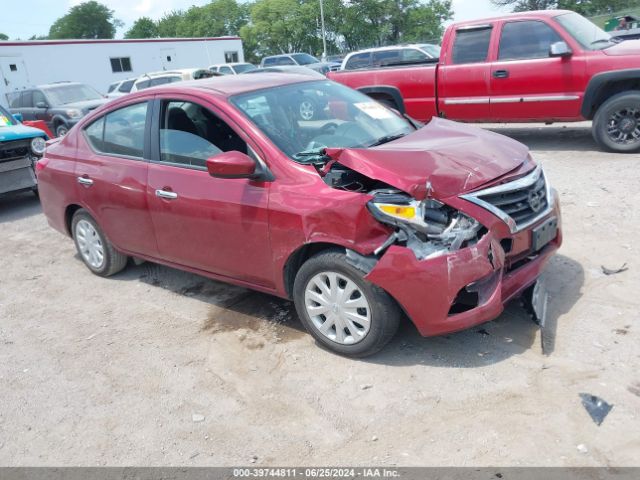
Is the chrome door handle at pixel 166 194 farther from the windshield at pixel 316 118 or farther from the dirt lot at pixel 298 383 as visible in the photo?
the dirt lot at pixel 298 383

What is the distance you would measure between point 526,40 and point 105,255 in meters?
6.63

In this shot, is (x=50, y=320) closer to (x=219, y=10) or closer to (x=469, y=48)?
(x=469, y=48)

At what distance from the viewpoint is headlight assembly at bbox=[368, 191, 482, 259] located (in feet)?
10.6

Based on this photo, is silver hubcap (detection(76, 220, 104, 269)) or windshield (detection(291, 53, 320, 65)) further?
windshield (detection(291, 53, 320, 65))

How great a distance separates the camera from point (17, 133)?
8352 millimetres

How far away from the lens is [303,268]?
362 centimetres

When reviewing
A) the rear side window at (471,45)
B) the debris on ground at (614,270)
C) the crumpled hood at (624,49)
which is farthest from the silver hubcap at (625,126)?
the debris on ground at (614,270)

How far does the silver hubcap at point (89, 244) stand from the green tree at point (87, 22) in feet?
298

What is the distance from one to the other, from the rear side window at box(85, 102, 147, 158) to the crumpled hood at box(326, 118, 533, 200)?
188 centimetres

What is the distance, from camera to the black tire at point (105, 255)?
17.2ft

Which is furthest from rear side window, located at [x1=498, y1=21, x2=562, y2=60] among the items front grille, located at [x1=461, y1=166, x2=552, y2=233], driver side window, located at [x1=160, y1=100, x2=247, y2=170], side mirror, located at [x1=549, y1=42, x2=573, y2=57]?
driver side window, located at [x1=160, y1=100, x2=247, y2=170]

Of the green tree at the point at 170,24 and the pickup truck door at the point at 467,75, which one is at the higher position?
the green tree at the point at 170,24

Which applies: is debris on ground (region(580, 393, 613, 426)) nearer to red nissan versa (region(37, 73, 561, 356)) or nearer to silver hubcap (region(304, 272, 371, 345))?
red nissan versa (region(37, 73, 561, 356))

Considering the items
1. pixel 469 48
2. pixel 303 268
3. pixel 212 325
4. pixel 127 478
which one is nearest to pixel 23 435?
pixel 127 478
